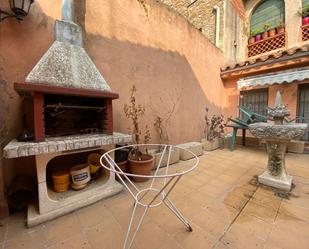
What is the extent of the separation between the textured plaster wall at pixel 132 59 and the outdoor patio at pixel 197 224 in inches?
36.7

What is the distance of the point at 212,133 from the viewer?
477 cm

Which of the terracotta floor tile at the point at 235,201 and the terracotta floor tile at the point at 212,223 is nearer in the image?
the terracotta floor tile at the point at 212,223

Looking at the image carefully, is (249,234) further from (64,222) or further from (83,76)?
(83,76)

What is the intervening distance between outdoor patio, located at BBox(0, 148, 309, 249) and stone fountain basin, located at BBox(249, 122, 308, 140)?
0.77m

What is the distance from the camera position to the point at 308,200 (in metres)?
1.92

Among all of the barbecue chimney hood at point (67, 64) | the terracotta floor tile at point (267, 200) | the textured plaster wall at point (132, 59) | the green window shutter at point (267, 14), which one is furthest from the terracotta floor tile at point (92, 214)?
the green window shutter at point (267, 14)

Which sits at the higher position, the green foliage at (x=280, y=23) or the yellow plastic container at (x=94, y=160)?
the green foliage at (x=280, y=23)

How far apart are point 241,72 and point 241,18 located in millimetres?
2716

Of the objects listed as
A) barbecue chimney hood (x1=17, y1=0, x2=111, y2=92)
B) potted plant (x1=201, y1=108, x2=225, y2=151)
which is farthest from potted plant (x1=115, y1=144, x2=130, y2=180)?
potted plant (x1=201, y1=108, x2=225, y2=151)

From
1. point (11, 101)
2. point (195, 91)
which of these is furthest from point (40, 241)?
point (195, 91)

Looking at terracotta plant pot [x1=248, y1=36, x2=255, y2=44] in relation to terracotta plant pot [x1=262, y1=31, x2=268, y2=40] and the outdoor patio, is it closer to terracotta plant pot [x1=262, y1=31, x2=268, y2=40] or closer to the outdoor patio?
terracotta plant pot [x1=262, y1=31, x2=268, y2=40]

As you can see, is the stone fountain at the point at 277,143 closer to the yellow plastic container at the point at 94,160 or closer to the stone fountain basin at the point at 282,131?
the stone fountain basin at the point at 282,131

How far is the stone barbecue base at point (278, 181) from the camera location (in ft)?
7.14

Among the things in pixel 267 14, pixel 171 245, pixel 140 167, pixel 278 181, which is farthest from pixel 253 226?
pixel 267 14
